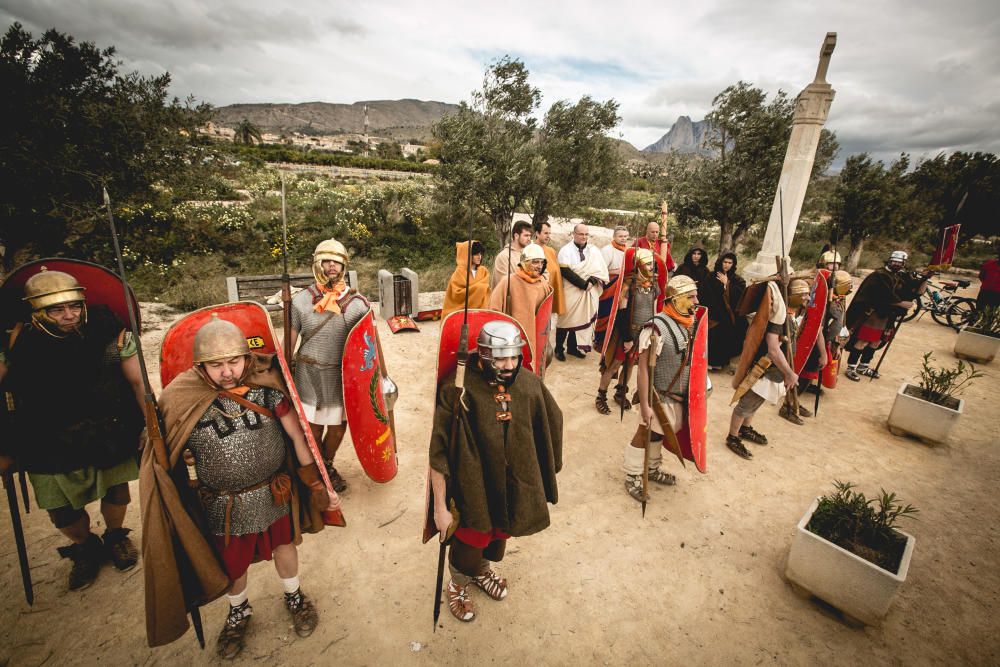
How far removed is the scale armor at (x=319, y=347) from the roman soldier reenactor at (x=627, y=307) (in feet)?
9.62

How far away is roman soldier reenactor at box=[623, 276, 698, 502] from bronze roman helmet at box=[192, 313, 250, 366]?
2633 millimetres

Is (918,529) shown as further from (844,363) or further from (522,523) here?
(844,363)

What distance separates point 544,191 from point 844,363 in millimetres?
8319

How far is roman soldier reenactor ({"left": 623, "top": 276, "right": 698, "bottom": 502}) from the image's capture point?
3.15m

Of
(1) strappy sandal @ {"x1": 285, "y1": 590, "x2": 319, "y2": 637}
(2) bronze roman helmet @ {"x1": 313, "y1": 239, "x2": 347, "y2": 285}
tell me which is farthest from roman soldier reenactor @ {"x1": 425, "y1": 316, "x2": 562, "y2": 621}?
(2) bronze roman helmet @ {"x1": 313, "y1": 239, "x2": 347, "y2": 285}

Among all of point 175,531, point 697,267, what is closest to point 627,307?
point 697,267

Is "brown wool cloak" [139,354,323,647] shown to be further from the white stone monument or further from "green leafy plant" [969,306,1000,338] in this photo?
"green leafy plant" [969,306,1000,338]

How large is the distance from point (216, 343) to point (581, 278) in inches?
182

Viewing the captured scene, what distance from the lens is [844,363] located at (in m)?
7.02

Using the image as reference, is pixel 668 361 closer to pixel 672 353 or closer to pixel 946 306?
pixel 672 353

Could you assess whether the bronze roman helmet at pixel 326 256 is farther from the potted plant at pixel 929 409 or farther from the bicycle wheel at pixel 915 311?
the bicycle wheel at pixel 915 311

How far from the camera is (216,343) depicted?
175 cm

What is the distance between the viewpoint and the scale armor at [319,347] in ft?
9.87

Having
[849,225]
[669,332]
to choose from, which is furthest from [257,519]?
[849,225]
